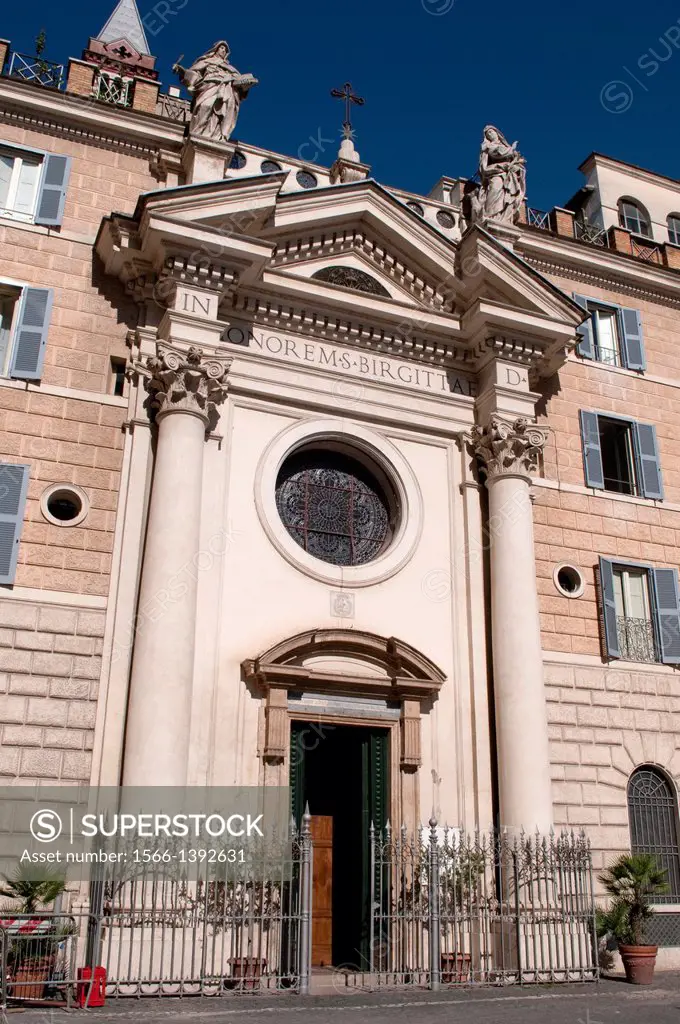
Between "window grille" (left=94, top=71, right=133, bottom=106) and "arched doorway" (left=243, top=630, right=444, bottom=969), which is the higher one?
"window grille" (left=94, top=71, right=133, bottom=106)

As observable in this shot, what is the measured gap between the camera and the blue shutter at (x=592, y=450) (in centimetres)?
1900

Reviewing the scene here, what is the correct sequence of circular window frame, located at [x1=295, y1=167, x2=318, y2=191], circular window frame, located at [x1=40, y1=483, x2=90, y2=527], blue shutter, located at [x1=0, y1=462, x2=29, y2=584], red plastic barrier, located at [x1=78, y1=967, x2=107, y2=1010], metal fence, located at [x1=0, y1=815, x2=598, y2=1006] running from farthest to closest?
circular window frame, located at [x1=295, y1=167, x2=318, y2=191] → circular window frame, located at [x1=40, y1=483, x2=90, y2=527] → blue shutter, located at [x1=0, y1=462, x2=29, y2=584] → metal fence, located at [x1=0, y1=815, x2=598, y2=1006] → red plastic barrier, located at [x1=78, y1=967, x2=107, y2=1010]

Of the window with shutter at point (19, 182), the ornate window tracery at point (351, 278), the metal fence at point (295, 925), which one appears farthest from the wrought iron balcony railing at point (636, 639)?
the window with shutter at point (19, 182)

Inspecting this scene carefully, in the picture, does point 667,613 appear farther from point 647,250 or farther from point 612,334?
point 647,250

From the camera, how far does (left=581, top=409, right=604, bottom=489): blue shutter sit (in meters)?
19.0

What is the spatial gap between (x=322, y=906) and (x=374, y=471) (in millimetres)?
7008

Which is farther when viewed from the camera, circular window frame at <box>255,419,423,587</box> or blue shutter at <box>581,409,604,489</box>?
blue shutter at <box>581,409,604,489</box>

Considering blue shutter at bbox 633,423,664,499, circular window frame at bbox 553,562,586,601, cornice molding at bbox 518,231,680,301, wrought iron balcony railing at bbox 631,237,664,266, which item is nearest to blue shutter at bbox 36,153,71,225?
cornice molding at bbox 518,231,680,301

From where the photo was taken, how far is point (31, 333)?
15445 millimetres

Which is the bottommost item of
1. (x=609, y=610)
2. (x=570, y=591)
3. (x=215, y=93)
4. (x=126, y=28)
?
(x=609, y=610)

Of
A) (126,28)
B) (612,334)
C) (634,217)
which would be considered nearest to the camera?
(612,334)

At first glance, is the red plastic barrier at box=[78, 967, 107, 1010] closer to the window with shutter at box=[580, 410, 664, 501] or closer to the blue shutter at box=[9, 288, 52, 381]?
the blue shutter at box=[9, 288, 52, 381]

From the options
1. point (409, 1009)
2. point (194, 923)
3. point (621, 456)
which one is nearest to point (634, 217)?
point (621, 456)

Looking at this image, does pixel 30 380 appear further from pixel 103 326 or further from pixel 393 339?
pixel 393 339
